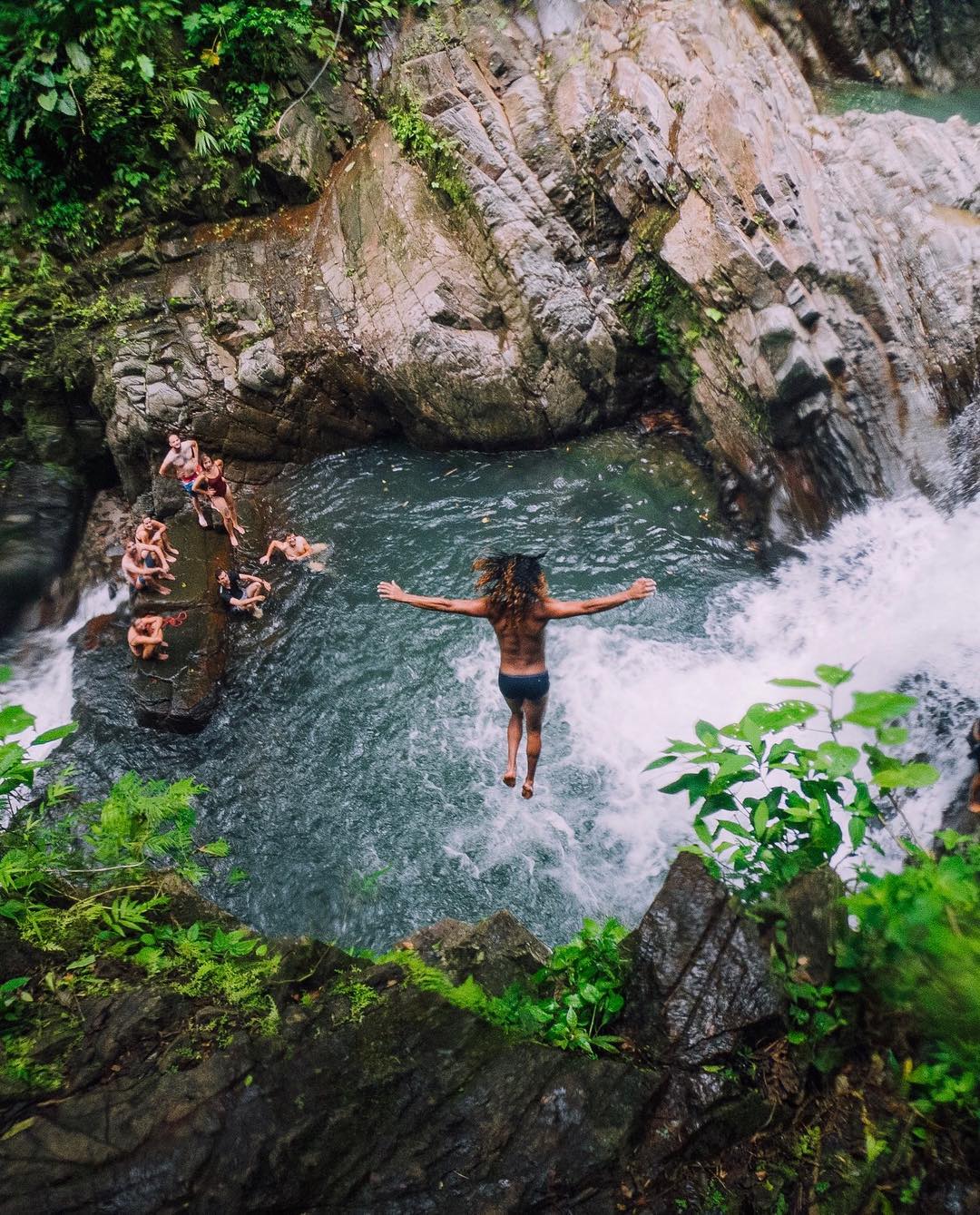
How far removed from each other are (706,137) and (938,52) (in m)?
10.3

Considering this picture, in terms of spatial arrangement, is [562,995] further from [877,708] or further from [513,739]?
[513,739]

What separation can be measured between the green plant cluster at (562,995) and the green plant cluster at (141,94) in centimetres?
1308

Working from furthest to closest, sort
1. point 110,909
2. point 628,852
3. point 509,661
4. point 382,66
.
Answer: point 382,66
point 628,852
point 509,661
point 110,909

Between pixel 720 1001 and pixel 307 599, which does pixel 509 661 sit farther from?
pixel 307 599

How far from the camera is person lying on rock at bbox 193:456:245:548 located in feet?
32.7

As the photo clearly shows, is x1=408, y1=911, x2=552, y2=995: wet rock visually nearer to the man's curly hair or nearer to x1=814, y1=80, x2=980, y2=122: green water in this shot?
the man's curly hair

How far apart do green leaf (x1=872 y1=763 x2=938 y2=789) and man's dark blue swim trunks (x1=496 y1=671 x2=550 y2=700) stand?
321 cm

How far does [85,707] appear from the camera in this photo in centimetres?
895

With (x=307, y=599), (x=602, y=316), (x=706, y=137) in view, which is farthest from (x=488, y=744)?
(x=706, y=137)

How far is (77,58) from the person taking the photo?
10.6 meters

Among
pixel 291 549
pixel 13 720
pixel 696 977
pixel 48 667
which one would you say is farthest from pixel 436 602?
pixel 48 667

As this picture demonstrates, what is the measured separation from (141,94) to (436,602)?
37.4ft

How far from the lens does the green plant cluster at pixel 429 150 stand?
35.4ft

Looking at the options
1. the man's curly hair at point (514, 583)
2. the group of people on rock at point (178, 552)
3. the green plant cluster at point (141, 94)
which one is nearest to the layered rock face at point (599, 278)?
the green plant cluster at point (141, 94)
